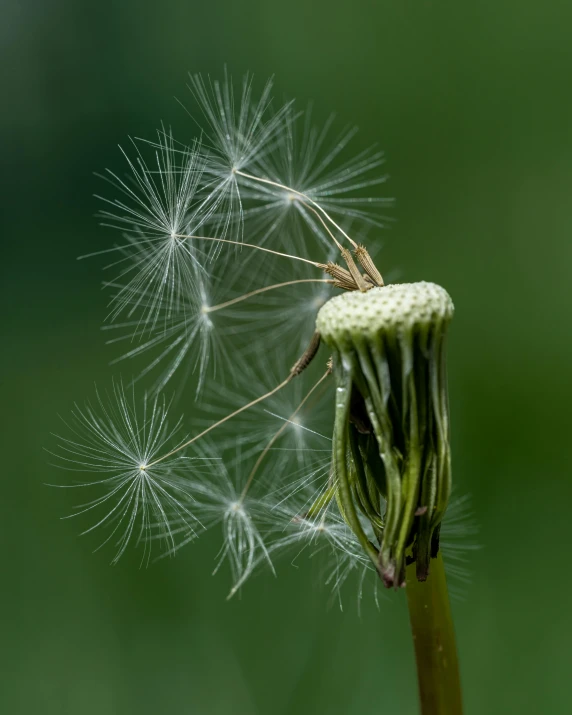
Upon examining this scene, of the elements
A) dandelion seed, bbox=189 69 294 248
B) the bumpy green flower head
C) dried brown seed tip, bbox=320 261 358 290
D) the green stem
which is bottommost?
the green stem

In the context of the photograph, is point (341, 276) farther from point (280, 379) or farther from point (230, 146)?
point (280, 379)

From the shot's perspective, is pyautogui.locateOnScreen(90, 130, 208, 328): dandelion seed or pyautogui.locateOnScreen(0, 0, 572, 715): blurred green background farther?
pyautogui.locateOnScreen(0, 0, 572, 715): blurred green background

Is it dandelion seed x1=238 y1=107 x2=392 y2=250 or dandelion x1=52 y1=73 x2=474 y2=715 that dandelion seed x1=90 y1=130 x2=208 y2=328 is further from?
dandelion seed x1=238 y1=107 x2=392 y2=250

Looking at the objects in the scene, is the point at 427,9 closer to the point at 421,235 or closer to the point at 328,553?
the point at 421,235

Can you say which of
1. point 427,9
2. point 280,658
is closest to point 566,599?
point 280,658

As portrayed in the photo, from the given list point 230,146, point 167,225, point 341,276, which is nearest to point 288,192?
point 230,146

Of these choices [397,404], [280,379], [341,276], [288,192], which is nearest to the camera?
[397,404]

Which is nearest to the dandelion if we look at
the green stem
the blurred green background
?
the green stem
